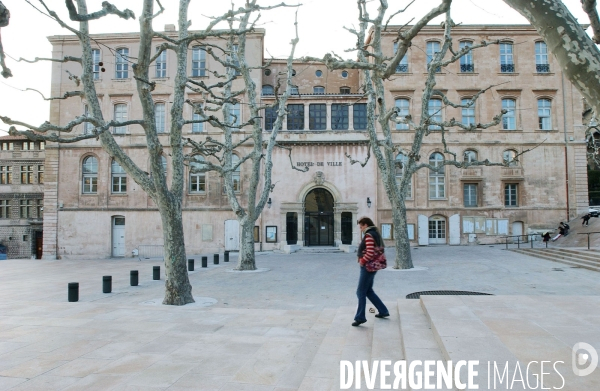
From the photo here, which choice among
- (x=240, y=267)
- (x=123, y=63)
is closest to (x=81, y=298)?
(x=240, y=267)

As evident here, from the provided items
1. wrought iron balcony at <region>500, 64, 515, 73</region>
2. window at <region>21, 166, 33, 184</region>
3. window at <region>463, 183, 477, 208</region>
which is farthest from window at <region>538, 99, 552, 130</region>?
window at <region>21, 166, 33, 184</region>

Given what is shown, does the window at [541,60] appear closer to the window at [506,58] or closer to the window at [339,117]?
the window at [506,58]

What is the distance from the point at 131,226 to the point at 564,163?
91.9 ft

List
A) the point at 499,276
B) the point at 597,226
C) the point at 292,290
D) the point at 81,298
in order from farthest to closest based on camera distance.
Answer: the point at 597,226 → the point at 499,276 → the point at 292,290 → the point at 81,298

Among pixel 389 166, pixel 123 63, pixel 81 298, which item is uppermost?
pixel 123 63

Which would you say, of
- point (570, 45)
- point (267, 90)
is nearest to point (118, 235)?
point (267, 90)

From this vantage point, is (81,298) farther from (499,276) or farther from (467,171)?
(467,171)

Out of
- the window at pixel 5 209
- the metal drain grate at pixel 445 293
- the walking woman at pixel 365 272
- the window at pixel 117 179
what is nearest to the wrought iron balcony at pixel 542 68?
the metal drain grate at pixel 445 293

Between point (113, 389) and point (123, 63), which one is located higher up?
point (123, 63)

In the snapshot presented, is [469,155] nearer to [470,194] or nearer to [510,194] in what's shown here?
[470,194]

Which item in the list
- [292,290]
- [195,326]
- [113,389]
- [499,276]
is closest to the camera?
[113,389]

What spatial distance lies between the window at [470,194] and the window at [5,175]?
44717 millimetres

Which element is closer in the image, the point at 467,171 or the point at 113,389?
the point at 113,389

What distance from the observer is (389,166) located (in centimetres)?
1755
